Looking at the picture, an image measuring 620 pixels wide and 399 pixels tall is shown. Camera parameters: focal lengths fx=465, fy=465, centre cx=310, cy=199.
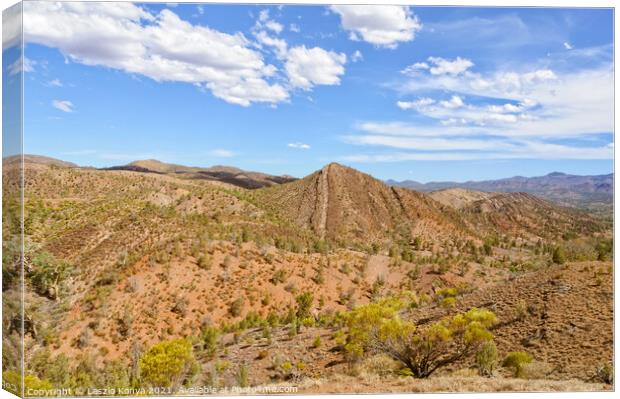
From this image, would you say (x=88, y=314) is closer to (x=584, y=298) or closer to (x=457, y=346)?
(x=457, y=346)

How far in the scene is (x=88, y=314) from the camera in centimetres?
1506

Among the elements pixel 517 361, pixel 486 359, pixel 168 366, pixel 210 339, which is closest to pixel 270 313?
pixel 210 339

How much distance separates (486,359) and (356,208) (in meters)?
34.1

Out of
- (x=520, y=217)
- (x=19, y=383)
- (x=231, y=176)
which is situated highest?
(x=231, y=176)

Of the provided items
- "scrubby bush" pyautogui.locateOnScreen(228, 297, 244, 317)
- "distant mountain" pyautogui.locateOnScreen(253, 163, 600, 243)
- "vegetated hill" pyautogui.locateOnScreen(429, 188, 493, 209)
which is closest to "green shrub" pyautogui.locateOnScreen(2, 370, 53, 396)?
"scrubby bush" pyautogui.locateOnScreen(228, 297, 244, 317)

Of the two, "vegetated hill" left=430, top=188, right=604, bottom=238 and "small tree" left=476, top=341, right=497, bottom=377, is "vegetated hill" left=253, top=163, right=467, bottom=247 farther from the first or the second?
"small tree" left=476, top=341, right=497, bottom=377

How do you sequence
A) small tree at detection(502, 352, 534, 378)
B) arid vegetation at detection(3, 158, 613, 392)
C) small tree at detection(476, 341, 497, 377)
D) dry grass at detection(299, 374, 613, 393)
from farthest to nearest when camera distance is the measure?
1. small tree at detection(476, 341, 497, 377)
2. small tree at detection(502, 352, 534, 378)
3. arid vegetation at detection(3, 158, 613, 392)
4. dry grass at detection(299, 374, 613, 393)

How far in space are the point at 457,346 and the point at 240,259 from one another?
1126 cm

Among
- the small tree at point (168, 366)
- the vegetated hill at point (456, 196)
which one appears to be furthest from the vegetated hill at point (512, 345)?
the vegetated hill at point (456, 196)

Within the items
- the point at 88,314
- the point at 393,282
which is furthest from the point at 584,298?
the point at 88,314

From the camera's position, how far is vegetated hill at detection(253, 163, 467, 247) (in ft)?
137

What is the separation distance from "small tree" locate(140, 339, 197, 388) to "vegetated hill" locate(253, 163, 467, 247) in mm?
25722

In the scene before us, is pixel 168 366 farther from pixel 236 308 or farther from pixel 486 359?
pixel 486 359

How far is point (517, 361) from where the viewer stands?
1148 cm
